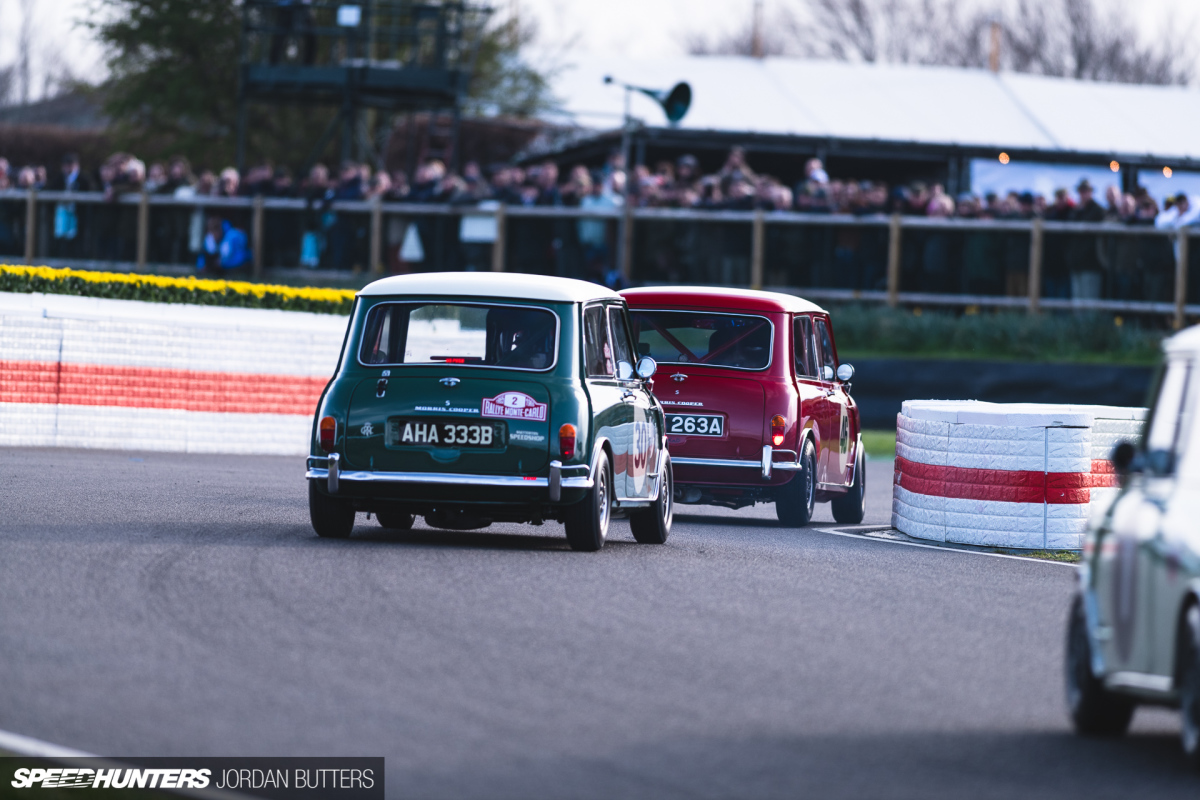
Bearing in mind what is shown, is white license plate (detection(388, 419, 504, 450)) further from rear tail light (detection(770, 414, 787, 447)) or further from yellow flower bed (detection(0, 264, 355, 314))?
yellow flower bed (detection(0, 264, 355, 314))

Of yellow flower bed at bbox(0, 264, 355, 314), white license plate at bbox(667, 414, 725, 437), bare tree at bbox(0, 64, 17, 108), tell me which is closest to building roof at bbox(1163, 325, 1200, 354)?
white license plate at bbox(667, 414, 725, 437)

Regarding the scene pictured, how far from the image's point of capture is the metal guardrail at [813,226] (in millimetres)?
28203

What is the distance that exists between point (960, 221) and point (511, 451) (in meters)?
18.1

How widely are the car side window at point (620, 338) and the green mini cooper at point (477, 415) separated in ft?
1.42

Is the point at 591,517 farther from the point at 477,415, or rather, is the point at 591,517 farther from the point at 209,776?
the point at 209,776

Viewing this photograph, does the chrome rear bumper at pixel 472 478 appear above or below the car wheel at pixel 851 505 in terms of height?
above

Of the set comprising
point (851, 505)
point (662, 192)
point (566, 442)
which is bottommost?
point (851, 505)

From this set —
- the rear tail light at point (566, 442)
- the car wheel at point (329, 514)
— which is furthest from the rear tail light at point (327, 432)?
the rear tail light at point (566, 442)

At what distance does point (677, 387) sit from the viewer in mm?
15086

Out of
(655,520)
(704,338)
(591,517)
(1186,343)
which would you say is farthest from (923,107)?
(1186,343)

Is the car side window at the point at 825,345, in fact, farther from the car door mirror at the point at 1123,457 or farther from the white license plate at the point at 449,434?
the car door mirror at the point at 1123,457

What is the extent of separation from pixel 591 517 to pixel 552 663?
398cm

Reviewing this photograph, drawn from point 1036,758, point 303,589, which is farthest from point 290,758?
point 303,589

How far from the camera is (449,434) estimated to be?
1156cm
